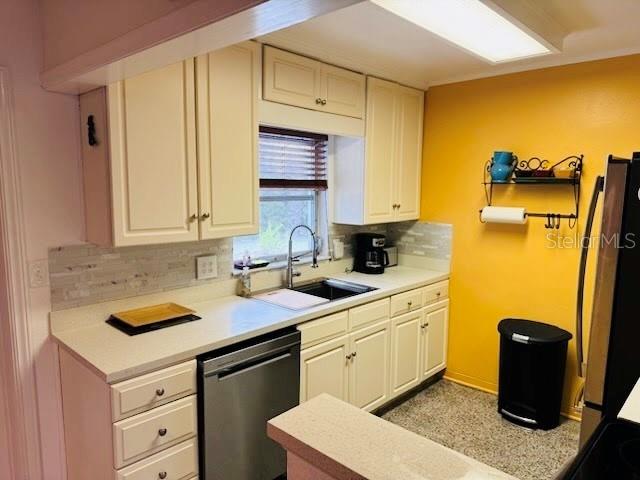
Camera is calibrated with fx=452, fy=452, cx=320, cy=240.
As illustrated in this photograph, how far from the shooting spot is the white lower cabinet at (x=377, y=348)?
249 cm

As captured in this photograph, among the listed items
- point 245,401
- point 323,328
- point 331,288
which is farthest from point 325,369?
point 331,288

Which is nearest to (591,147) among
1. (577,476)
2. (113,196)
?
(577,476)

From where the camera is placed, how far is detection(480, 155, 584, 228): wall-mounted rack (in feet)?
9.51

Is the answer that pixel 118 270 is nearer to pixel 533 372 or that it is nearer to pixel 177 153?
pixel 177 153

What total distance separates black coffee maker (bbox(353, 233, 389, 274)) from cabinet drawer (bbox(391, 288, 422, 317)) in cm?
35

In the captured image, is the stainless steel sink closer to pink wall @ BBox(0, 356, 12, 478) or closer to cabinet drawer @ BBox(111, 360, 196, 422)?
cabinet drawer @ BBox(111, 360, 196, 422)

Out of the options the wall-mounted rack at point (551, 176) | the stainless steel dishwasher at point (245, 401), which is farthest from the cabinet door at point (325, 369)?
the wall-mounted rack at point (551, 176)

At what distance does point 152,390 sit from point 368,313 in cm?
144

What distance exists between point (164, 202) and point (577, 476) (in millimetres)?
1783

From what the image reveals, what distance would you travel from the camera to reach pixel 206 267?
252 centimetres

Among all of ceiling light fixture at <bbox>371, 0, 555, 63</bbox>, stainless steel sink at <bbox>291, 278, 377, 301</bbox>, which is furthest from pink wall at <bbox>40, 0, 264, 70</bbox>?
stainless steel sink at <bbox>291, 278, 377, 301</bbox>

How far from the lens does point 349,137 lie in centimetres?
Result: 313

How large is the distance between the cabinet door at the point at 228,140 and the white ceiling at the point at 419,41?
0.89 feet

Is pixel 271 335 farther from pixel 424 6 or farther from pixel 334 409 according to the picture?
pixel 424 6
